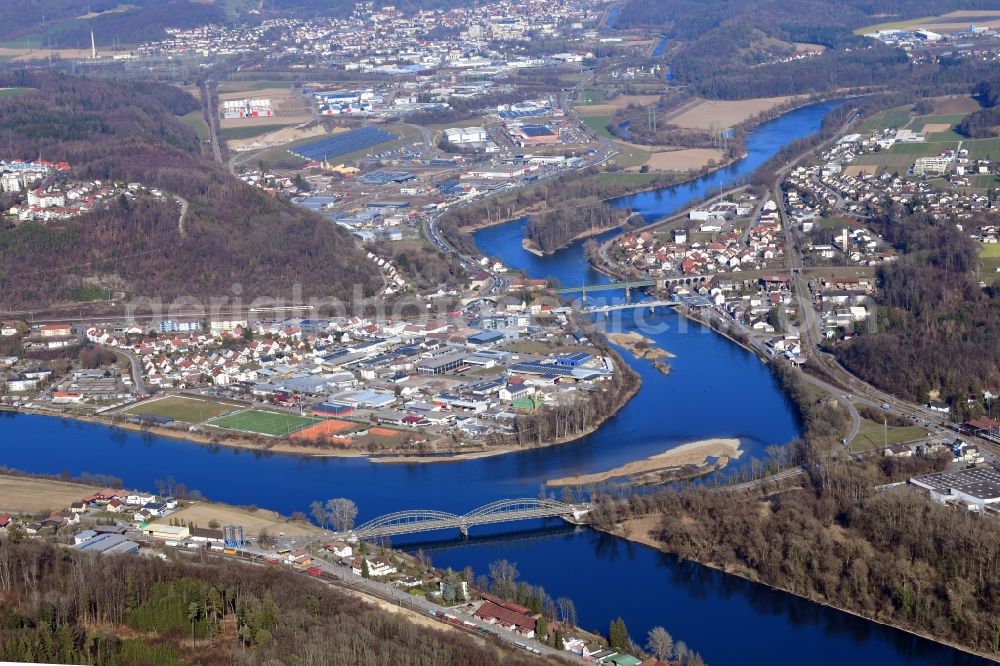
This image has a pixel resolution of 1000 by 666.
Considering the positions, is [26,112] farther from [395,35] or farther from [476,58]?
[395,35]

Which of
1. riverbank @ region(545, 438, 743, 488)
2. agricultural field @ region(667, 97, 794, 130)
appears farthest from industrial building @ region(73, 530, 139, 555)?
agricultural field @ region(667, 97, 794, 130)

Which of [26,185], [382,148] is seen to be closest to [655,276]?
[26,185]

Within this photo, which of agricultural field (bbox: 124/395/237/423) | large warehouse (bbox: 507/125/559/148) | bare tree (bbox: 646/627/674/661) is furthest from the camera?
large warehouse (bbox: 507/125/559/148)

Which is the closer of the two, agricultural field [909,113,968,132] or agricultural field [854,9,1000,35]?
agricultural field [909,113,968,132]

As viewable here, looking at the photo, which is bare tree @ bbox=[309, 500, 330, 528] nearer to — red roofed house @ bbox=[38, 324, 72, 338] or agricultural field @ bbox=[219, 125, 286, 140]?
red roofed house @ bbox=[38, 324, 72, 338]

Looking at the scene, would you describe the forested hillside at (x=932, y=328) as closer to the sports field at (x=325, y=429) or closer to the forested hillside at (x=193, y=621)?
the sports field at (x=325, y=429)

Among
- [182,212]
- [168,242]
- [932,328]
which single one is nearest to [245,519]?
[932,328]

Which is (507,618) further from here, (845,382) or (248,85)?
(248,85)
